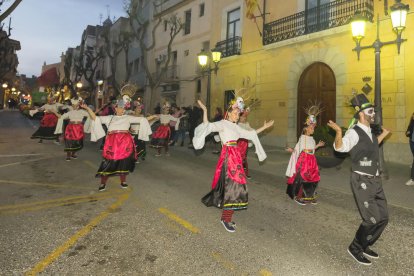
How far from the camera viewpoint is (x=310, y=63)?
46.7 feet

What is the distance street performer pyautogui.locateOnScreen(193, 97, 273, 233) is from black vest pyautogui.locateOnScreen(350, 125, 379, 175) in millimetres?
1494

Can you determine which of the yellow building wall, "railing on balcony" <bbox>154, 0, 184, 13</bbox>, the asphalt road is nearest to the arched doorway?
the yellow building wall

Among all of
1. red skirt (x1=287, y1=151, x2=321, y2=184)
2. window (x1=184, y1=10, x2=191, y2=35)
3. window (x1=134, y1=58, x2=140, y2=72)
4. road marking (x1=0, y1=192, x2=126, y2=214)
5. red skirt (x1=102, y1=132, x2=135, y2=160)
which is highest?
window (x1=184, y1=10, x2=191, y2=35)

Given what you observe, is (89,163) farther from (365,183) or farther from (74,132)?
(365,183)

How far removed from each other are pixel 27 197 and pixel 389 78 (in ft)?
39.5

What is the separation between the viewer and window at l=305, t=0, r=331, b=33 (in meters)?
13.4

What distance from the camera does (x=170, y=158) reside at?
11086 mm

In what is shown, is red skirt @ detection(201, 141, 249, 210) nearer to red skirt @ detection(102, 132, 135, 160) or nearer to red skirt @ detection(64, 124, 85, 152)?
red skirt @ detection(102, 132, 135, 160)

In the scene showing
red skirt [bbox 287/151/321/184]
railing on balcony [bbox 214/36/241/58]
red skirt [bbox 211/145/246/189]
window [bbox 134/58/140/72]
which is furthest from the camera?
window [bbox 134/58/140/72]

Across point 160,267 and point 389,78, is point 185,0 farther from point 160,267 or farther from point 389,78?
point 160,267

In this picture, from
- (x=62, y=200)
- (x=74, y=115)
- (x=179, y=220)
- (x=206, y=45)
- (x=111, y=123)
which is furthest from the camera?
(x=206, y=45)

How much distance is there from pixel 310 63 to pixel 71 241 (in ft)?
43.4

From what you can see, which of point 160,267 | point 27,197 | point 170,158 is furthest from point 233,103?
point 170,158

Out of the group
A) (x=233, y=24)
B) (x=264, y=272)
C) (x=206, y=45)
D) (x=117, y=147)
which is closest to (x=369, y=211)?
(x=264, y=272)
